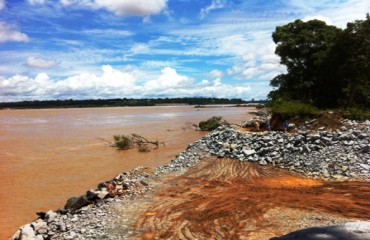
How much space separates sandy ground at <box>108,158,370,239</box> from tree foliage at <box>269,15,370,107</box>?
1430cm

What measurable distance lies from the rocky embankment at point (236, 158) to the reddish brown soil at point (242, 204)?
116 cm

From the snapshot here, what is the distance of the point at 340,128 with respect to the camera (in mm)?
19938

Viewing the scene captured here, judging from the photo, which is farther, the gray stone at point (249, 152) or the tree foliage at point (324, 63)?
the tree foliage at point (324, 63)

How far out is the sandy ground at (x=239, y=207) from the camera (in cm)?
972

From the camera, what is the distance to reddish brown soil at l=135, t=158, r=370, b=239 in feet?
32.0

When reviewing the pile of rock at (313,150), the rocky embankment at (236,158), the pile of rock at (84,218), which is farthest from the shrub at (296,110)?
the pile of rock at (84,218)

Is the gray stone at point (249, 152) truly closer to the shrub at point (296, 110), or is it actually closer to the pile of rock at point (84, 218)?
the pile of rock at point (84, 218)

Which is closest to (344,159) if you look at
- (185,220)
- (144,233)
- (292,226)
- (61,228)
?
(292,226)

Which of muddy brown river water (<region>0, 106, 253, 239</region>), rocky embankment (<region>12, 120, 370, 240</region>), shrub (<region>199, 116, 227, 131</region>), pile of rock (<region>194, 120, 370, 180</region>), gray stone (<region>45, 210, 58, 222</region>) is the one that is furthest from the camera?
shrub (<region>199, 116, 227, 131</region>)

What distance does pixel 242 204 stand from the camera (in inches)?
463

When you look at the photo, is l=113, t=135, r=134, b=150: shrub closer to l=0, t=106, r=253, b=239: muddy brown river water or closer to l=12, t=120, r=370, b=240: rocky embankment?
l=0, t=106, r=253, b=239: muddy brown river water

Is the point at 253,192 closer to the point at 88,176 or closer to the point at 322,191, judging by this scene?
the point at 322,191

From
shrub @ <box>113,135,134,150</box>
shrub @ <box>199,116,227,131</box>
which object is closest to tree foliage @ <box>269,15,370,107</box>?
shrub @ <box>199,116,227,131</box>

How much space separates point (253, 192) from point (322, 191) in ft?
8.19
